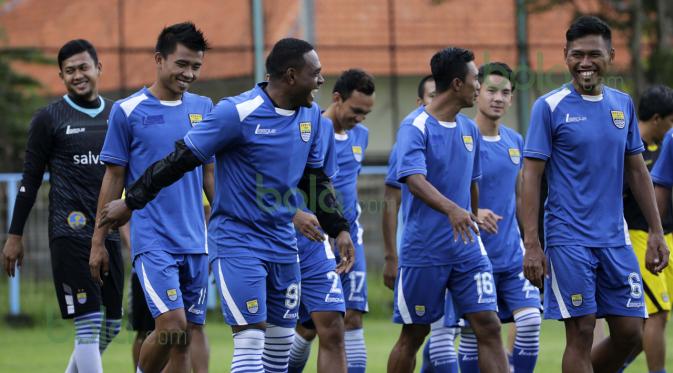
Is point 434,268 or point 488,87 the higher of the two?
point 488,87

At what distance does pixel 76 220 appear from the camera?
29.4 feet

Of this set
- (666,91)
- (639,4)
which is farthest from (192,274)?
(639,4)

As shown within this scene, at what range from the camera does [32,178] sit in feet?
29.5

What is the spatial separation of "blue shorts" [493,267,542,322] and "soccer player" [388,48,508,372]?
1017 mm

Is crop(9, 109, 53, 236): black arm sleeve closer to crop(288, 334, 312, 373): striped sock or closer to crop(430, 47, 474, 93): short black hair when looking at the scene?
crop(288, 334, 312, 373): striped sock

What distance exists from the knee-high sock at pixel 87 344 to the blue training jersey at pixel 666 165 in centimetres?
444

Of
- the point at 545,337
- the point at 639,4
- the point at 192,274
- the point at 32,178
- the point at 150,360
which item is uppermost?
the point at 639,4

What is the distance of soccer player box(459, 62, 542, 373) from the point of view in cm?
934

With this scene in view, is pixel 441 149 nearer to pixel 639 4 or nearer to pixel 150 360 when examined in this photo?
pixel 150 360

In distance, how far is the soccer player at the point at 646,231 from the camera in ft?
32.2

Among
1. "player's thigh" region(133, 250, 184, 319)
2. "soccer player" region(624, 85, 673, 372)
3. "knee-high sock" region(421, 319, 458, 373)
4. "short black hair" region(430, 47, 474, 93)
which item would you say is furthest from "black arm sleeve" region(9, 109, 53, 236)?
"soccer player" region(624, 85, 673, 372)

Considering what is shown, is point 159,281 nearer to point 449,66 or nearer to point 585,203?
point 449,66

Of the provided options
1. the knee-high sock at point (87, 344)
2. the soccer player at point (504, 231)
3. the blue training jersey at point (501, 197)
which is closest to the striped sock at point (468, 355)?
the soccer player at point (504, 231)

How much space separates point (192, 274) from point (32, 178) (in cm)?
175
